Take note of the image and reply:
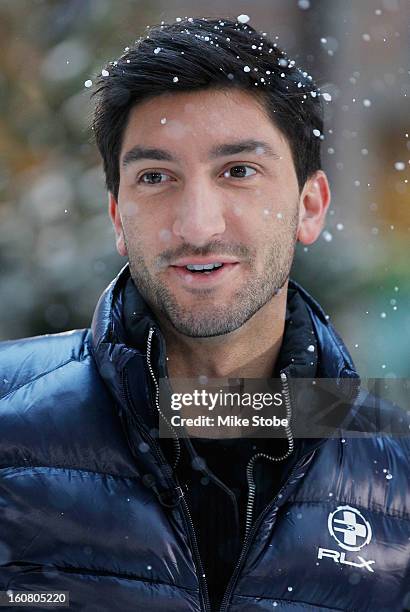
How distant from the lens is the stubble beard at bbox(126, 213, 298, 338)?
1.83 meters

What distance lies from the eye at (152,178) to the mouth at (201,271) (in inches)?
7.1

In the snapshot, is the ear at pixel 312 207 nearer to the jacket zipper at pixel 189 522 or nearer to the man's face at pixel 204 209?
the man's face at pixel 204 209

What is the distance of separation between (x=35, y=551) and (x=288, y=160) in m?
0.98

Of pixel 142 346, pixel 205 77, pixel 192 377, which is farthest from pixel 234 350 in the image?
pixel 205 77

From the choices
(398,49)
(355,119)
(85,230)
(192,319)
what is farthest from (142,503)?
(398,49)

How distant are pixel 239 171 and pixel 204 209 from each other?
132mm

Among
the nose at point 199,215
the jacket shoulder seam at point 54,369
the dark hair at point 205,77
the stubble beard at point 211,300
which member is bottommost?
the jacket shoulder seam at point 54,369

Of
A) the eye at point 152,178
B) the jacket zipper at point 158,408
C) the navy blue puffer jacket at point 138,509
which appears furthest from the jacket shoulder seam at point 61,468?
the eye at point 152,178

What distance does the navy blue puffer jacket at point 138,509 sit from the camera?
166 centimetres

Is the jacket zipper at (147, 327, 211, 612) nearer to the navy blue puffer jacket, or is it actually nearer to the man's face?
the navy blue puffer jacket

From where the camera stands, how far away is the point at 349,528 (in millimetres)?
1794

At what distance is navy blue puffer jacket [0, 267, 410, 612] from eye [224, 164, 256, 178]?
34 cm

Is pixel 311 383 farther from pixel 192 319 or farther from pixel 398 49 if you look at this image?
pixel 398 49

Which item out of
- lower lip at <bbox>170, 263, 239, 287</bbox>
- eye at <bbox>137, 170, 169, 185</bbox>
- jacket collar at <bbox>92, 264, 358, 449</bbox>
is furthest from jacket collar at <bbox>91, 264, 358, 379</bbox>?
eye at <bbox>137, 170, 169, 185</bbox>
